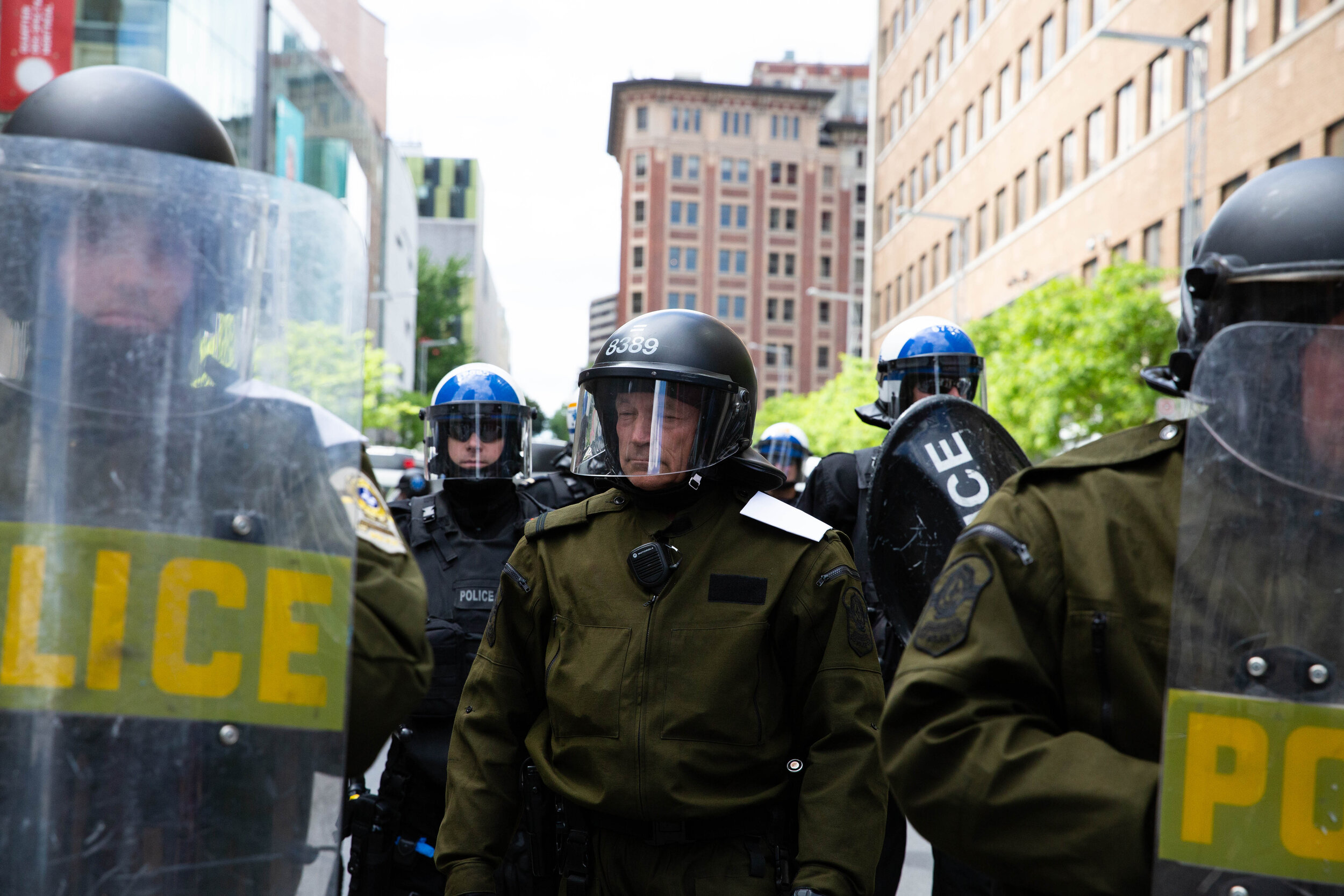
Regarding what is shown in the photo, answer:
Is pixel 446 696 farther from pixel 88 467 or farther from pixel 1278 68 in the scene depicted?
pixel 1278 68

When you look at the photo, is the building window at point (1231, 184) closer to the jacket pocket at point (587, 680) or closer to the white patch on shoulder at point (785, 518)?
the white patch on shoulder at point (785, 518)

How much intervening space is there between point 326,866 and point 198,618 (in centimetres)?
39

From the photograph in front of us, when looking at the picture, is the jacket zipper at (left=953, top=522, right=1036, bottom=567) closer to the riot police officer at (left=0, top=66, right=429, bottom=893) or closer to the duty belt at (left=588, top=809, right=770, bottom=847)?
the riot police officer at (left=0, top=66, right=429, bottom=893)

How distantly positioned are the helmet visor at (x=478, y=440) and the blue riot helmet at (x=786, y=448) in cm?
518

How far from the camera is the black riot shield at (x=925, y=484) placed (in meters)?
2.88

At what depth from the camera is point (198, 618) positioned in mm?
1559

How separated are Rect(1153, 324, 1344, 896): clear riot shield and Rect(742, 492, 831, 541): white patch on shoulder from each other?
126 cm

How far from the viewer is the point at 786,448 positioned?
10.7 m

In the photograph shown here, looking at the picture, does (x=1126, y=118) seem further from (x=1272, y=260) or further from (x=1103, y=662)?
(x=1103, y=662)

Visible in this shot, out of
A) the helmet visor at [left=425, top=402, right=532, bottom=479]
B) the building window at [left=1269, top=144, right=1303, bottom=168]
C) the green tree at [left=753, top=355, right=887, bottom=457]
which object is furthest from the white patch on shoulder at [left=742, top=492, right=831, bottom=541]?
the green tree at [left=753, top=355, right=887, bottom=457]

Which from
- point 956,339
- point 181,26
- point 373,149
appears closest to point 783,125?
point 373,149

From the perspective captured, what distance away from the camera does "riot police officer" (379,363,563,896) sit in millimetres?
3975

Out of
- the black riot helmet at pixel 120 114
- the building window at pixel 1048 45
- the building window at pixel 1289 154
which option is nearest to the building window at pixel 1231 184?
the building window at pixel 1289 154

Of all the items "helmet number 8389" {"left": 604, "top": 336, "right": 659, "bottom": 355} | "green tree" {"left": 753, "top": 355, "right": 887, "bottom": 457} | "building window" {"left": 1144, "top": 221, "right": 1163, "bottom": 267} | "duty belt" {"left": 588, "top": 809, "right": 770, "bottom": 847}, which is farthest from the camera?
"green tree" {"left": 753, "top": 355, "right": 887, "bottom": 457}
